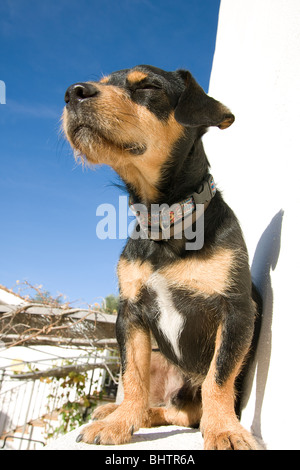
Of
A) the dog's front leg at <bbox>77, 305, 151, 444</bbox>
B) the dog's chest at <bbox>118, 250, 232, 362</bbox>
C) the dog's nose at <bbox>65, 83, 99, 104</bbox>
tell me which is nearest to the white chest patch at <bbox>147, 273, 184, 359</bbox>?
the dog's chest at <bbox>118, 250, 232, 362</bbox>

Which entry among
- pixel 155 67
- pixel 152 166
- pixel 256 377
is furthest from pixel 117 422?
pixel 155 67

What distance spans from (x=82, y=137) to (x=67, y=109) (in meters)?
Answer: 0.19

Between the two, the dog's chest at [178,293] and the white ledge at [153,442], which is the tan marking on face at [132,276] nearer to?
the dog's chest at [178,293]

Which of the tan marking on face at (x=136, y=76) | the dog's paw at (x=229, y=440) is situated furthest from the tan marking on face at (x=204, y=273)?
the tan marking on face at (x=136, y=76)

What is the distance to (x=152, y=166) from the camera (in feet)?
8.11

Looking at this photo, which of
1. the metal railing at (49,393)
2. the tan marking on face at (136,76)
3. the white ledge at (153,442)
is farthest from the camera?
the metal railing at (49,393)

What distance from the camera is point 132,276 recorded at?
2.37 m

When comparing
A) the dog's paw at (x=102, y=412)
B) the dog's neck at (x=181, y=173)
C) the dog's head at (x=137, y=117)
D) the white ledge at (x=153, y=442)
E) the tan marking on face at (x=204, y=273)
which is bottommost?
the white ledge at (x=153, y=442)

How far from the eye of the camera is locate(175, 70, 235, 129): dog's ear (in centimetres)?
229

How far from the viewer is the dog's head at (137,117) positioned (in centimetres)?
227

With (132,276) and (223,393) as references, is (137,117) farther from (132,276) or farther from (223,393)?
(223,393)

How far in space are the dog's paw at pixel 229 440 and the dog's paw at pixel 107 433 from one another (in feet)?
1.43

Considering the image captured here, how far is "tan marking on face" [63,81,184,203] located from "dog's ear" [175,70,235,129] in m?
0.15
